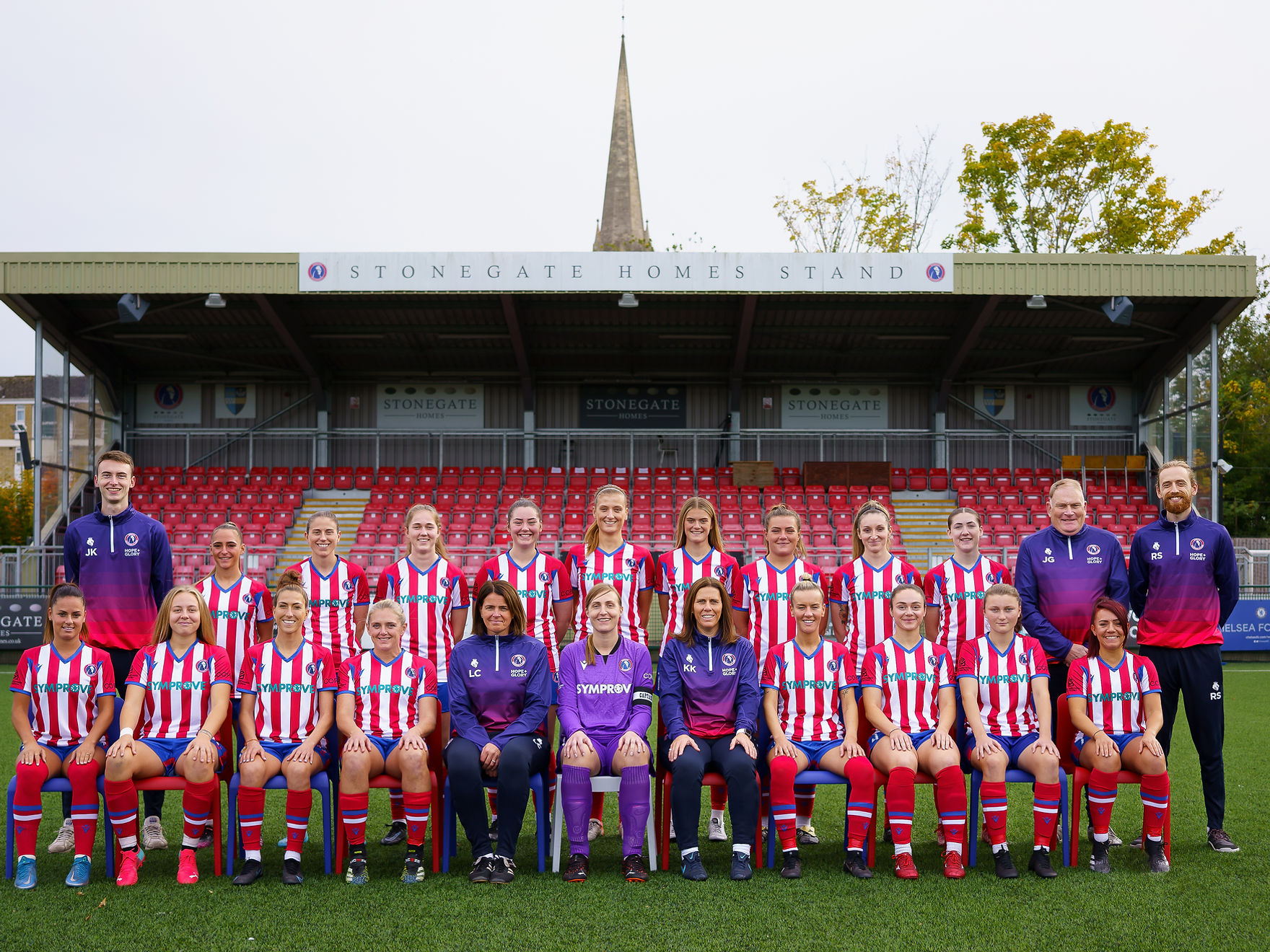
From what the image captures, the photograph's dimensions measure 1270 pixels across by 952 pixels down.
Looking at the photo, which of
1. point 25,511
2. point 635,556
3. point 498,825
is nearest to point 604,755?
point 498,825

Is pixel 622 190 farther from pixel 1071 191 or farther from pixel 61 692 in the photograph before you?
pixel 61 692

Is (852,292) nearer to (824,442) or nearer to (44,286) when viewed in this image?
(824,442)

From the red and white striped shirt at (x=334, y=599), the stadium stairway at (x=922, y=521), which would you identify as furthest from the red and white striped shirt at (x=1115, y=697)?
the stadium stairway at (x=922, y=521)

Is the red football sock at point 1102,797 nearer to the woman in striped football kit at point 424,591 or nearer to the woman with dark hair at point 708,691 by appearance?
the woman with dark hair at point 708,691

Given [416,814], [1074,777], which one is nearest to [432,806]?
[416,814]

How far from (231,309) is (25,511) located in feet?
79.1

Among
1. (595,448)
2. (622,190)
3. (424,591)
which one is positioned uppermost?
(622,190)

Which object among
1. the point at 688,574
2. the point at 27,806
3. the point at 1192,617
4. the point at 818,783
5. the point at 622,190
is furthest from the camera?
the point at 622,190

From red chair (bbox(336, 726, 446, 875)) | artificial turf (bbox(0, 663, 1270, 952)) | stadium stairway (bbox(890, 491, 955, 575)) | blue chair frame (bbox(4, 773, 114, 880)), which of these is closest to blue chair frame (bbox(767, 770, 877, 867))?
artificial turf (bbox(0, 663, 1270, 952))

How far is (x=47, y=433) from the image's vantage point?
16.9 m

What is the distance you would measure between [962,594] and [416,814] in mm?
3064

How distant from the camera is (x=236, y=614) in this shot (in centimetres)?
514

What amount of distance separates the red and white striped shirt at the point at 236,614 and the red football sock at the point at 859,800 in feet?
10.0

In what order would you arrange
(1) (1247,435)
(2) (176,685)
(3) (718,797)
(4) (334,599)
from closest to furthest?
(2) (176,685), (3) (718,797), (4) (334,599), (1) (1247,435)
